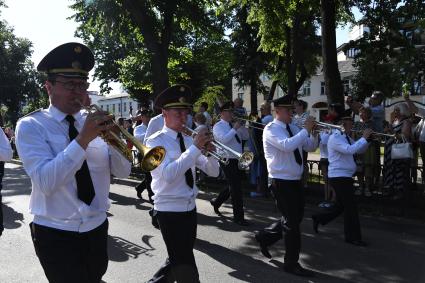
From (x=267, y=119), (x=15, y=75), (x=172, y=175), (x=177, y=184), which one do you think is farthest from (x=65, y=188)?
(x=15, y=75)

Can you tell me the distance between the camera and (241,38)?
29750 millimetres

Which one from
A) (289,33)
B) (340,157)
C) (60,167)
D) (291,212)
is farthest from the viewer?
(289,33)

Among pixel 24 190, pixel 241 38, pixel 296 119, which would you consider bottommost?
pixel 24 190

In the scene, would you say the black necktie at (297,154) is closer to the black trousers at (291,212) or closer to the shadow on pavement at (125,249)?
the black trousers at (291,212)

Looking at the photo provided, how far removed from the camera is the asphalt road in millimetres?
5680

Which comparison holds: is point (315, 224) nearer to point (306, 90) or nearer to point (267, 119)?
point (267, 119)

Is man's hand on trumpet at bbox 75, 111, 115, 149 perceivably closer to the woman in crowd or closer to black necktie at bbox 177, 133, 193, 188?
black necktie at bbox 177, 133, 193, 188

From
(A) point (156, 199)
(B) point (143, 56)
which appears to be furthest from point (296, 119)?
(B) point (143, 56)

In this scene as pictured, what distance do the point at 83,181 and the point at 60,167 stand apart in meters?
0.37

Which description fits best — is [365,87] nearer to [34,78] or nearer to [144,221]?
[144,221]

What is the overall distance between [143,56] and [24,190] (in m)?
6.49

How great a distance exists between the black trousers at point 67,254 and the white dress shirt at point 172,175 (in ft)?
3.83

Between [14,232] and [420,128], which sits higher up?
[420,128]

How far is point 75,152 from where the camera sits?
2.58 metres
